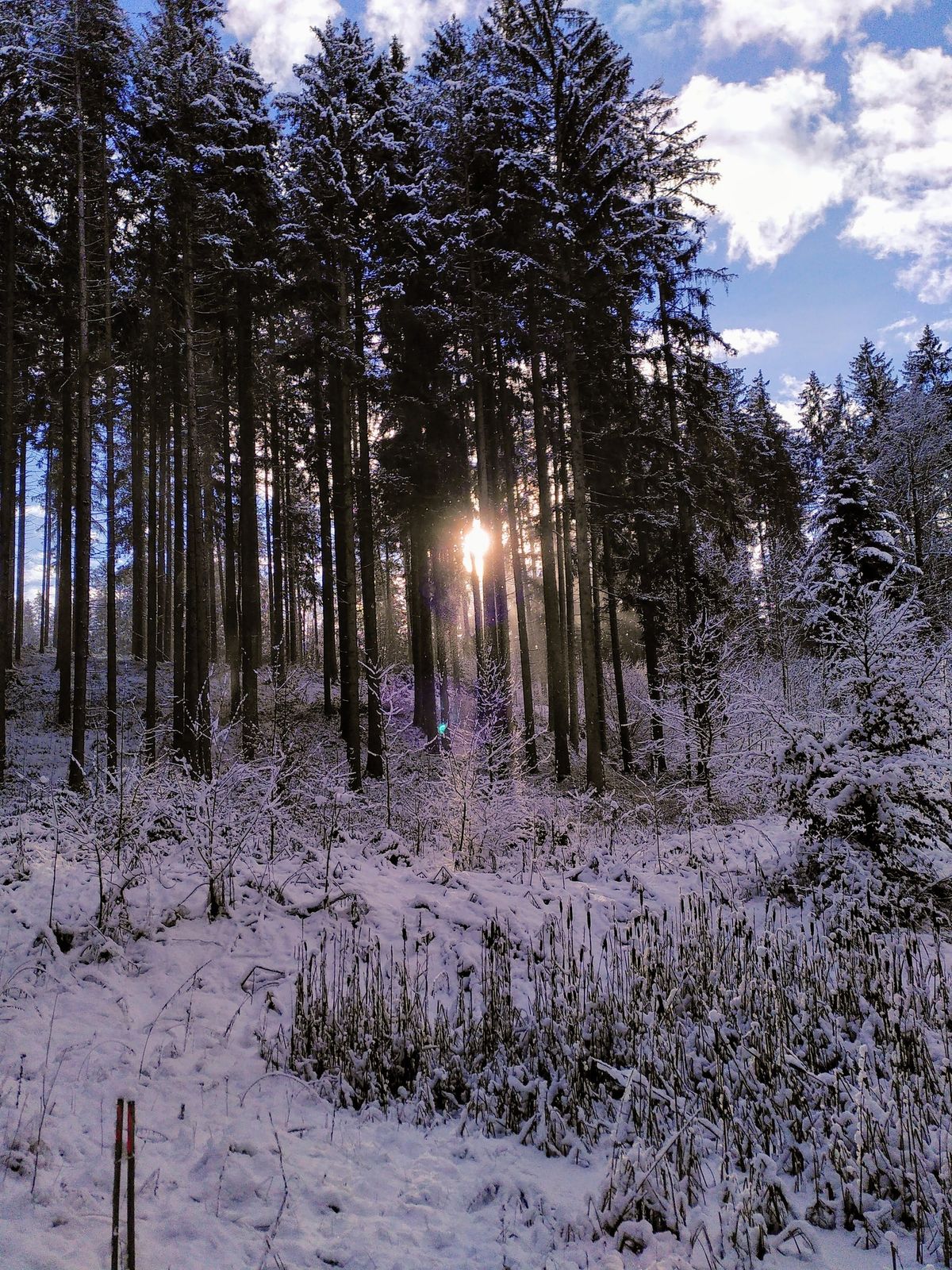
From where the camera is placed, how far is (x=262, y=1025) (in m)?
4.85

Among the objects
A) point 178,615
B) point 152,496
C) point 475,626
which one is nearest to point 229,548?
point 152,496

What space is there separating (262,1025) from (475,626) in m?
12.9

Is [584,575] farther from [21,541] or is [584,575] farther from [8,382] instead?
[21,541]

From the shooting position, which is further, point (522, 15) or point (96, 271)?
point (96, 271)

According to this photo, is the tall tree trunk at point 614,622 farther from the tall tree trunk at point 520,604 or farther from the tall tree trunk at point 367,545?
the tall tree trunk at point 367,545

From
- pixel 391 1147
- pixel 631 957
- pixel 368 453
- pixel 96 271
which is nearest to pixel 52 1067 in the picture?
pixel 391 1147

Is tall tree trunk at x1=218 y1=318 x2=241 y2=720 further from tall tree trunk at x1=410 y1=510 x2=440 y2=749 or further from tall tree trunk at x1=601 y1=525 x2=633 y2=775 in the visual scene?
tall tree trunk at x1=601 y1=525 x2=633 y2=775

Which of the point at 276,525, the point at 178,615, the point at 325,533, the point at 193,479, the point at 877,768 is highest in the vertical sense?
Answer: the point at 276,525

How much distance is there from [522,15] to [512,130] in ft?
7.51

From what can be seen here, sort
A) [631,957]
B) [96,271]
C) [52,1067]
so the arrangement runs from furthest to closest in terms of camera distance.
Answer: [96,271], [631,957], [52,1067]

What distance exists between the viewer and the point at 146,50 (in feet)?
47.0

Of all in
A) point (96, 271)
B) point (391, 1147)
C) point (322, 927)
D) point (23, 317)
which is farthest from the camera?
point (23, 317)

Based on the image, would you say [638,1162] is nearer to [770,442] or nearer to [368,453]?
[368,453]

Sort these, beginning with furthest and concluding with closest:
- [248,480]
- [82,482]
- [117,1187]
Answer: [248,480] < [82,482] < [117,1187]
